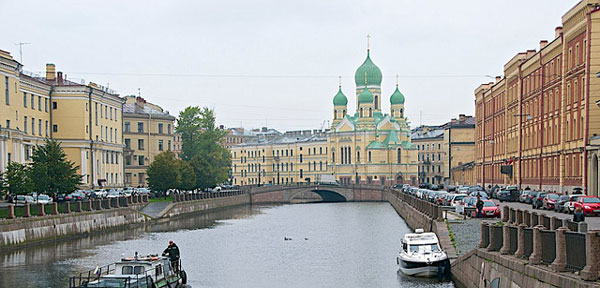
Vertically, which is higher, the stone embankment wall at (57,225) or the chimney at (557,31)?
the chimney at (557,31)

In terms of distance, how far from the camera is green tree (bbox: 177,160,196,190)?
100 m

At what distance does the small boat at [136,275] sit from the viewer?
1209 inches

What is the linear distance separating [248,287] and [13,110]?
4014 centimetres

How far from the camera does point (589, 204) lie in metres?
47.3

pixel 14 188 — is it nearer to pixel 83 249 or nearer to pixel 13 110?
pixel 83 249

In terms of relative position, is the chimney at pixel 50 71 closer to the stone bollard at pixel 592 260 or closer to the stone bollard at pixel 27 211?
the stone bollard at pixel 27 211

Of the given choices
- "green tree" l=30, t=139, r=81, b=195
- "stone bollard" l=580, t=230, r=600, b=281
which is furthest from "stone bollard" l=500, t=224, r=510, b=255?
"green tree" l=30, t=139, r=81, b=195

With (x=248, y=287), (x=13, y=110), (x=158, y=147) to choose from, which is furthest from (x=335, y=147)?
(x=248, y=287)

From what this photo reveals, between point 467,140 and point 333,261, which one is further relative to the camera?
point 467,140

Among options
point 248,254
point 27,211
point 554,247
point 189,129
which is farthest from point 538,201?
point 189,129

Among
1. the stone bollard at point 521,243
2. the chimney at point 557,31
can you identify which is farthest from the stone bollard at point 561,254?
the chimney at point 557,31

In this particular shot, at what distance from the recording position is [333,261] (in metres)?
50.0

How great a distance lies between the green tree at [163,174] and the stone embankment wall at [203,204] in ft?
9.39

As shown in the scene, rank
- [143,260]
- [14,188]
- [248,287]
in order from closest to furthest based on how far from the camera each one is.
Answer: [143,260], [248,287], [14,188]
